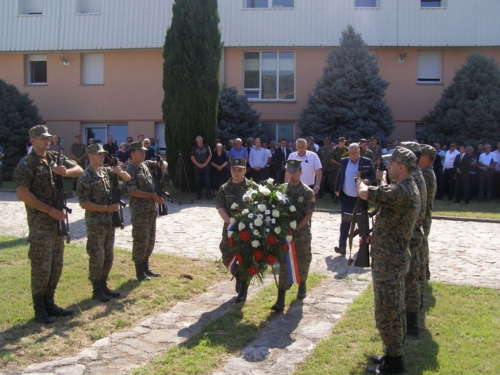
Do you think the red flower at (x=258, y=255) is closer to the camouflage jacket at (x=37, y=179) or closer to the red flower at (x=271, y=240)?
the red flower at (x=271, y=240)

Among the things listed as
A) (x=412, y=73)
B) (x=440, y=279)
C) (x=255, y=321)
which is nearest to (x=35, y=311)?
(x=255, y=321)

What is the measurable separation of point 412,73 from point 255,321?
63.0ft

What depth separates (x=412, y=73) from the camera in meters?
23.5

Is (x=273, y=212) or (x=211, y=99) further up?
(x=211, y=99)

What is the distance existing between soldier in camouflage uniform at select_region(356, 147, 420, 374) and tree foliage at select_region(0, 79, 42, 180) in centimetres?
2168

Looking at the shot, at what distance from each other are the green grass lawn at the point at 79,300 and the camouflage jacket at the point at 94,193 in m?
1.13

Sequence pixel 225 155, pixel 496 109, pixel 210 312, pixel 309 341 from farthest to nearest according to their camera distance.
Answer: pixel 496 109, pixel 225 155, pixel 210 312, pixel 309 341

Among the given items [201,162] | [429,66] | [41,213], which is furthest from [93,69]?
[41,213]

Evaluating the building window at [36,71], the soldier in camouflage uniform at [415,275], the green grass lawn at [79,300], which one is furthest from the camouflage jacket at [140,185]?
the building window at [36,71]

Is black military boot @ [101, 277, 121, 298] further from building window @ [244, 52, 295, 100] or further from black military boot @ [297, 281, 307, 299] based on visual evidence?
building window @ [244, 52, 295, 100]

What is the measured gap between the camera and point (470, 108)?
2053 centimetres

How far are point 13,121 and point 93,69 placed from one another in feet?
14.3

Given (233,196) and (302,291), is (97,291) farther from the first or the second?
(302,291)

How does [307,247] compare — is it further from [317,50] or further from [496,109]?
[317,50]
